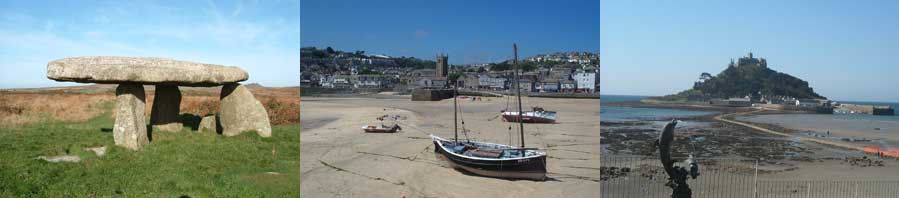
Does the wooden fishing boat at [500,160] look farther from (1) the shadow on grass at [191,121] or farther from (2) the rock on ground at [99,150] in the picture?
(1) the shadow on grass at [191,121]

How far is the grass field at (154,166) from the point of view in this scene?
177 inches

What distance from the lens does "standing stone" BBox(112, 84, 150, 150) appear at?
664 cm

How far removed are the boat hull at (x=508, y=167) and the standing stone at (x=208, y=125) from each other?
528cm

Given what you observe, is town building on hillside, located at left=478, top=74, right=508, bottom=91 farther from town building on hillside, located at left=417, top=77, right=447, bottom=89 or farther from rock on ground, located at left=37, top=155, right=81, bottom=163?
rock on ground, located at left=37, top=155, right=81, bottom=163

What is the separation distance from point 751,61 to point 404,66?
101 feet

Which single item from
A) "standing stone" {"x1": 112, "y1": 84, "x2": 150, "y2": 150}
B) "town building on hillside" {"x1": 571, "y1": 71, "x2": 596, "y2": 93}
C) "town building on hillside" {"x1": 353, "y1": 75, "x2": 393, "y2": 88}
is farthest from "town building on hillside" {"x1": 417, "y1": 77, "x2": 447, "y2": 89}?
Result: "standing stone" {"x1": 112, "y1": 84, "x2": 150, "y2": 150}

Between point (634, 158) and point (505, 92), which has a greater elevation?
point (505, 92)

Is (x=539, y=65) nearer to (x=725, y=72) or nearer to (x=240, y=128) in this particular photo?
(x=240, y=128)

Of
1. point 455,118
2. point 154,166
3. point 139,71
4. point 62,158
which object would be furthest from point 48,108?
point 455,118

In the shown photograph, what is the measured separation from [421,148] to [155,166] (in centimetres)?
291

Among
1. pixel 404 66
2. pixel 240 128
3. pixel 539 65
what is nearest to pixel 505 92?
pixel 539 65

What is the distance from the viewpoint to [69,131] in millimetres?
7875

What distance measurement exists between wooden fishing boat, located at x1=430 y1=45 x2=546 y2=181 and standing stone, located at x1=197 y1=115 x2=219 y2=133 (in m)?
5.07

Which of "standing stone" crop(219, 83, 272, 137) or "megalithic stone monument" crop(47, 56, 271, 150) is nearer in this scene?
"megalithic stone monument" crop(47, 56, 271, 150)
